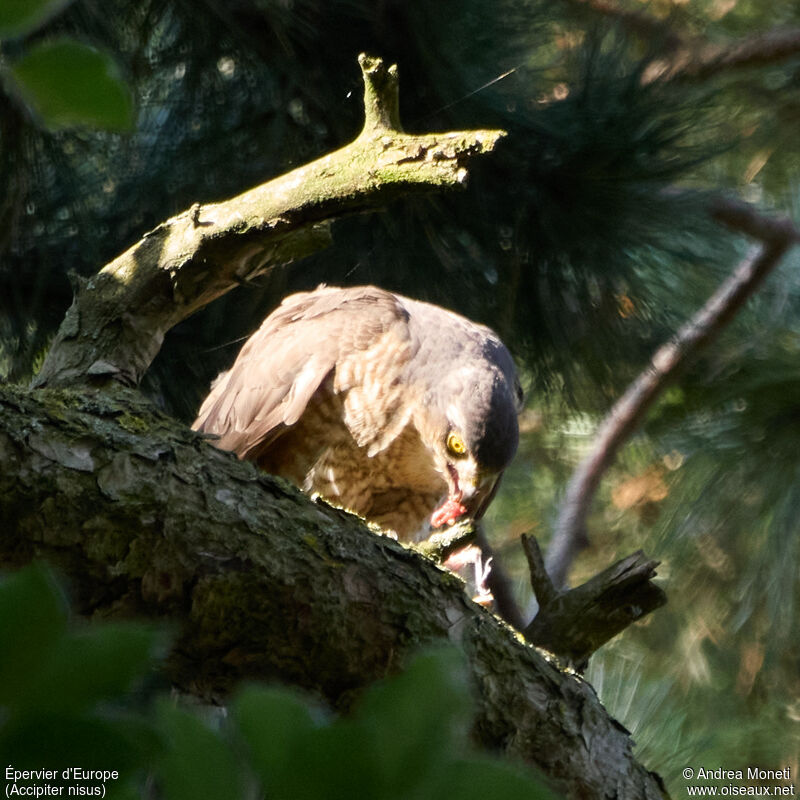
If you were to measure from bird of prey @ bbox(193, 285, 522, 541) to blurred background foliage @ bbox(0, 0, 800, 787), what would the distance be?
0.53 m

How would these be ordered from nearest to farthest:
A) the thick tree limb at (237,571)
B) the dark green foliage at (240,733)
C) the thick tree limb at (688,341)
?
the dark green foliage at (240,733) → the thick tree limb at (237,571) → the thick tree limb at (688,341)

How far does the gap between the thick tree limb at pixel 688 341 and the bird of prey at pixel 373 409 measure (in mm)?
721

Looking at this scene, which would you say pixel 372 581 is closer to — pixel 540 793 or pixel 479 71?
pixel 540 793

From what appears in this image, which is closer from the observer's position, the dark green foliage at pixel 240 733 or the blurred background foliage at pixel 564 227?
the dark green foliage at pixel 240 733

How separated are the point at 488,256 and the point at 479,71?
26.6 inches

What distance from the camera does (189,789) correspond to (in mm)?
583

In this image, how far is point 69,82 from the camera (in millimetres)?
657

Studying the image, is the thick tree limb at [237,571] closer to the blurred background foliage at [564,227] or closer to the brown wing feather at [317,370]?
the brown wing feather at [317,370]

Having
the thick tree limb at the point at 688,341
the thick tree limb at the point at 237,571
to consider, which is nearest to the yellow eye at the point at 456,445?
the thick tree limb at the point at 688,341

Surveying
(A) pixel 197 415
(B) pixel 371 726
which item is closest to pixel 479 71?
(A) pixel 197 415

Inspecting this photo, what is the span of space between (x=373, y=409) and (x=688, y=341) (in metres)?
1.39

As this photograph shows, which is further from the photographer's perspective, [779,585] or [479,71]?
[779,585]
